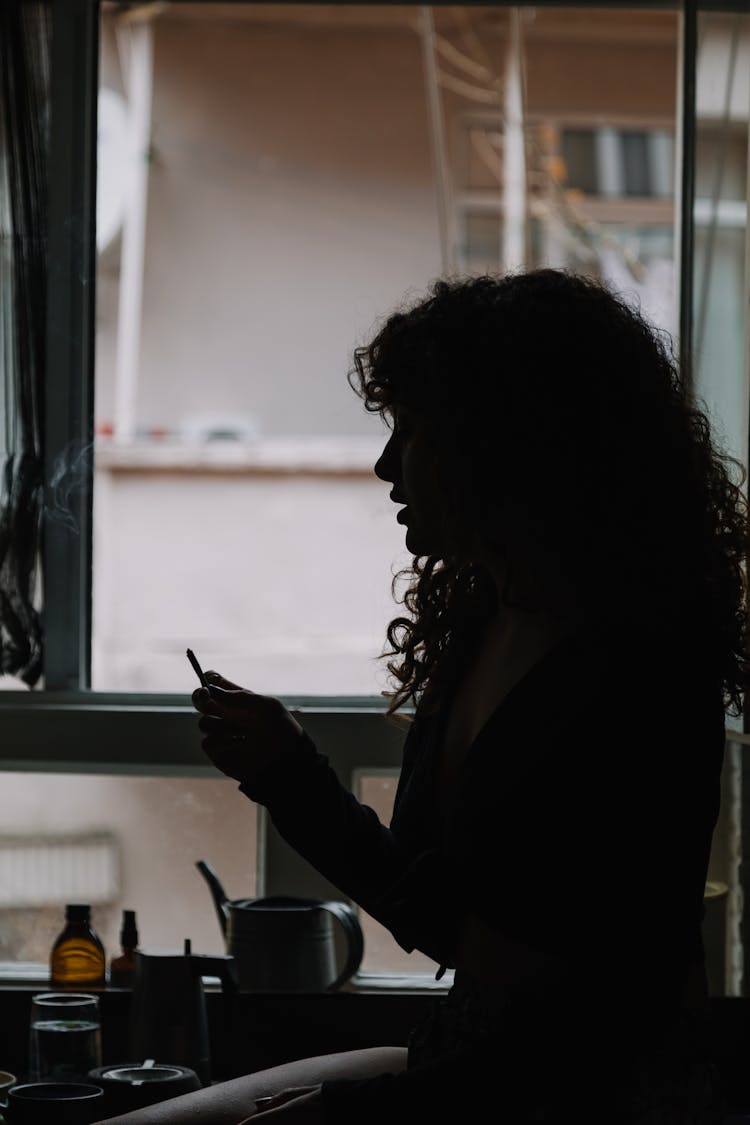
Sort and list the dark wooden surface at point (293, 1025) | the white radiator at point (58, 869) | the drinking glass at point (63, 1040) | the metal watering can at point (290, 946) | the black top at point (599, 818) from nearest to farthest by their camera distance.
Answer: the black top at point (599, 818), the drinking glass at point (63, 1040), the dark wooden surface at point (293, 1025), the metal watering can at point (290, 946), the white radiator at point (58, 869)

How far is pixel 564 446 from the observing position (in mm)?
1065

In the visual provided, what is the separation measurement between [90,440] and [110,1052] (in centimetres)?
102

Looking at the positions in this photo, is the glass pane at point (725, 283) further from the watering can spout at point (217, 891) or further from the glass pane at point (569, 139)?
the glass pane at point (569, 139)

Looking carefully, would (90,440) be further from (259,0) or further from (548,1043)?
(548,1043)

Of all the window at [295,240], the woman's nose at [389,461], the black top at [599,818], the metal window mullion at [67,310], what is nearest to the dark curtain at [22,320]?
the metal window mullion at [67,310]

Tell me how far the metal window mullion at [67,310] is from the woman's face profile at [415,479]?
1115 millimetres

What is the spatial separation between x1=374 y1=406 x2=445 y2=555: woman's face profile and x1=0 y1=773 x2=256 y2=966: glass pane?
42.1 inches

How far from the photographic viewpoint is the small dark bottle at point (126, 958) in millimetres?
1760

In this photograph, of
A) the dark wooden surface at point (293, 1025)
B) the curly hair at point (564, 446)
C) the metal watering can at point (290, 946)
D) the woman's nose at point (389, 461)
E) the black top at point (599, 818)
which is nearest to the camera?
the black top at point (599, 818)

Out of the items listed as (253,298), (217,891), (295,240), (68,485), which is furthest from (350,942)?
(295,240)

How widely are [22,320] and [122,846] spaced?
0.91m

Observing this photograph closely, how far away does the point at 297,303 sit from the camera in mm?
5516

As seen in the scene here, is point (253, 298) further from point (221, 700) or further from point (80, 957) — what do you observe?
point (221, 700)

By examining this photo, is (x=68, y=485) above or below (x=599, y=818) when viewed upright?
above
